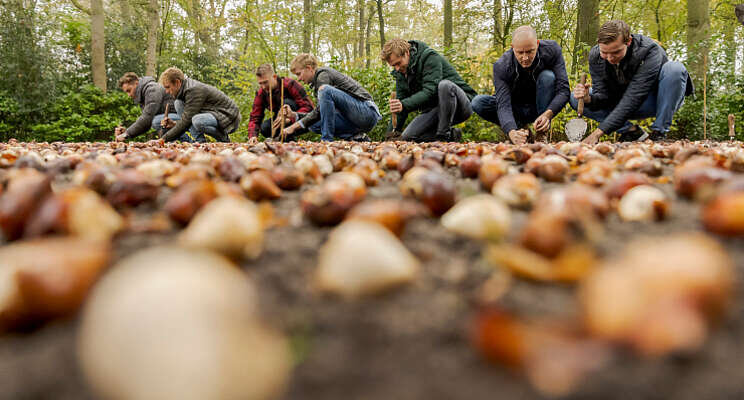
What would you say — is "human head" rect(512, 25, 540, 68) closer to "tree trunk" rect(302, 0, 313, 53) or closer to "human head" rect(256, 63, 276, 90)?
"human head" rect(256, 63, 276, 90)

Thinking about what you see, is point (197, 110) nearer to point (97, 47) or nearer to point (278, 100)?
point (278, 100)

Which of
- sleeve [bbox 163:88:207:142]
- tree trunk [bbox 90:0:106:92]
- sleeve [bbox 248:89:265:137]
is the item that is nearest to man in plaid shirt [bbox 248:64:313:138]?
sleeve [bbox 248:89:265:137]

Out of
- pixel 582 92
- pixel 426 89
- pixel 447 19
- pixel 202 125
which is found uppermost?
pixel 447 19

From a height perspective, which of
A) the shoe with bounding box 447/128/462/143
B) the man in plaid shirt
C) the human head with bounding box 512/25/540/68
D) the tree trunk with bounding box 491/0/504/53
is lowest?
the shoe with bounding box 447/128/462/143

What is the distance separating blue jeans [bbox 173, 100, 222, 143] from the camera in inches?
192

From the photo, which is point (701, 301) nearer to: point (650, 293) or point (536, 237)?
point (650, 293)

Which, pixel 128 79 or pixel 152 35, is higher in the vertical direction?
pixel 152 35

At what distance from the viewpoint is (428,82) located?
13.6 ft

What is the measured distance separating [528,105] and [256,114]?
320 centimetres

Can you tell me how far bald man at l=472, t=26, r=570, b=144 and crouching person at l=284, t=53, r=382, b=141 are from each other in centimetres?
153

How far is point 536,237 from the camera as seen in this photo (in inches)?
19.8

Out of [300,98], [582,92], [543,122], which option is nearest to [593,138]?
[543,122]

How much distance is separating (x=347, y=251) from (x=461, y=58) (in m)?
6.04

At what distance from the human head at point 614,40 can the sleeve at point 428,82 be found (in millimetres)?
1478
